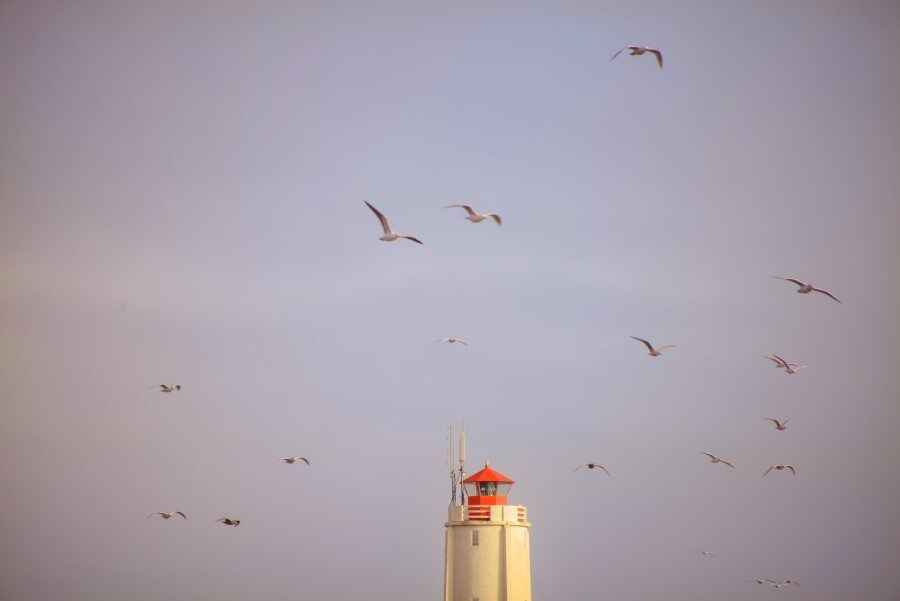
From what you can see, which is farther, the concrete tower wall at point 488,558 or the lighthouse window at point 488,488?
the lighthouse window at point 488,488

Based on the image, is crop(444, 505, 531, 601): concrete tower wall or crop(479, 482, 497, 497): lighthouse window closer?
crop(444, 505, 531, 601): concrete tower wall

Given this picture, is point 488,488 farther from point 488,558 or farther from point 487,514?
point 488,558

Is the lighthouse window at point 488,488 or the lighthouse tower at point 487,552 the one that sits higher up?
Answer: the lighthouse window at point 488,488

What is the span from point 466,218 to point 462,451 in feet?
83.0

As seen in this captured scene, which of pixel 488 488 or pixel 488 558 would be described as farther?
pixel 488 488

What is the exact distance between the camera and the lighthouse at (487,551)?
205 feet

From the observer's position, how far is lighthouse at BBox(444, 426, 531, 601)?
6256cm

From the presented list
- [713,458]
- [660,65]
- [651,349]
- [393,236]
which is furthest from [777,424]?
[393,236]

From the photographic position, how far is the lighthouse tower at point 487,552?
205 ft

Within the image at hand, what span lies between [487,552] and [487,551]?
57 millimetres

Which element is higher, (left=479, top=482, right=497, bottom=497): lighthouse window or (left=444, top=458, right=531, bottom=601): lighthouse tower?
(left=479, top=482, right=497, bottom=497): lighthouse window

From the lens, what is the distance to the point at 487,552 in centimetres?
6306

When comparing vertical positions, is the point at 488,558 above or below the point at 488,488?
below

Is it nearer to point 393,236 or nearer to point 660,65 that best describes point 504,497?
point 393,236
